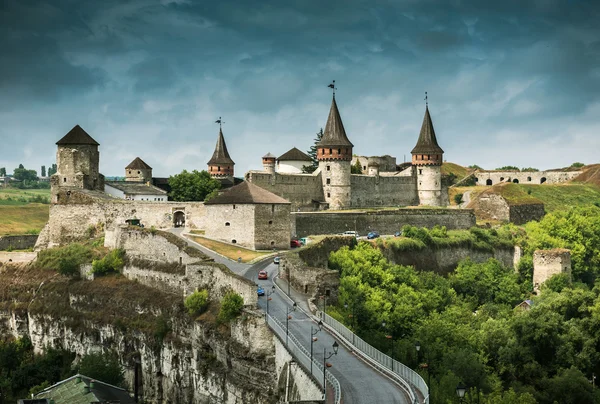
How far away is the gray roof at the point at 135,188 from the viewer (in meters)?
75.8

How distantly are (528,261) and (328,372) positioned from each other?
A: 151 ft

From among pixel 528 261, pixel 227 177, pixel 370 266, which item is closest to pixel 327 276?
pixel 370 266

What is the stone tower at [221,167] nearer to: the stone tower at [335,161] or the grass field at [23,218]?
the stone tower at [335,161]

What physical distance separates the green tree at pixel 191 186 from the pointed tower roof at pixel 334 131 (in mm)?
10827

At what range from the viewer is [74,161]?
70938 millimetres

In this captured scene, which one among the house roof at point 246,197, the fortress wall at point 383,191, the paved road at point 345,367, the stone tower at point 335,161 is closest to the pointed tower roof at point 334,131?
the stone tower at point 335,161

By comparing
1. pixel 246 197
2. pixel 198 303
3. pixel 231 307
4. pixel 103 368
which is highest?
pixel 246 197

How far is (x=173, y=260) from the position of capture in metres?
54.0

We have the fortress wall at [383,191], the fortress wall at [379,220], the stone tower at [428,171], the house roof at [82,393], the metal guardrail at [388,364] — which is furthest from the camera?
the stone tower at [428,171]

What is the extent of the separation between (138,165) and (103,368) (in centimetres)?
4284

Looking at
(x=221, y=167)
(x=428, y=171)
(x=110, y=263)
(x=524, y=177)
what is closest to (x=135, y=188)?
(x=221, y=167)

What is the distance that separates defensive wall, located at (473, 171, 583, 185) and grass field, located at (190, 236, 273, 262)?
6456 cm

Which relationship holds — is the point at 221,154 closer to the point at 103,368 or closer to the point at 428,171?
the point at 428,171

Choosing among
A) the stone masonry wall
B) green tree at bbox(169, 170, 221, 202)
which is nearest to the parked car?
green tree at bbox(169, 170, 221, 202)
